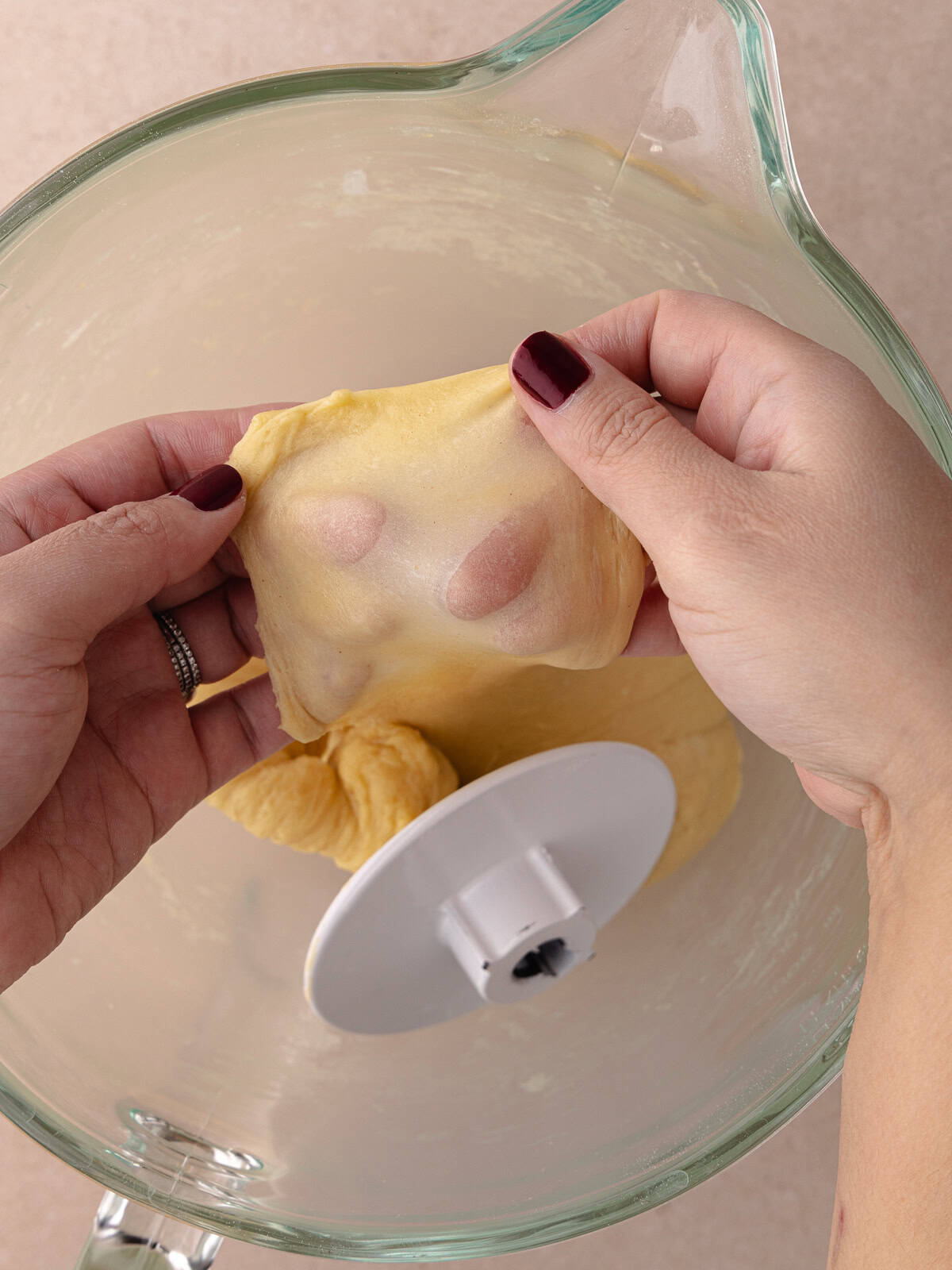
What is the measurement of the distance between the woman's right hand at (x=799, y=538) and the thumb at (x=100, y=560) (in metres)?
0.23

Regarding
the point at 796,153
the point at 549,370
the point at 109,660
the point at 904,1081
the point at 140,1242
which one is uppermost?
the point at 796,153

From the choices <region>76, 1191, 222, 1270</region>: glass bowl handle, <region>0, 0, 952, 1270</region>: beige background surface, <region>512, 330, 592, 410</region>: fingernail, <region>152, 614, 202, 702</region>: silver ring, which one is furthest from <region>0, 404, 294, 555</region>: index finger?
<region>76, 1191, 222, 1270</region>: glass bowl handle

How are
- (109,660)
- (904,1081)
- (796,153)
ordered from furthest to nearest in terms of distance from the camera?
1. (796,153)
2. (109,660)
3. (904,1081)

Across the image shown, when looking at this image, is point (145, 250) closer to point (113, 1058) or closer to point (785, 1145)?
point (113, 1058)

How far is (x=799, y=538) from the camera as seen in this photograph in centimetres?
57

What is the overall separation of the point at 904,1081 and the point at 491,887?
38 centimetres

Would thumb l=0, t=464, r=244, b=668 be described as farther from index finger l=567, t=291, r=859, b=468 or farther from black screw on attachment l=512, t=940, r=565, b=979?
black screw on attachment l=512, t=940, r=565, b=979

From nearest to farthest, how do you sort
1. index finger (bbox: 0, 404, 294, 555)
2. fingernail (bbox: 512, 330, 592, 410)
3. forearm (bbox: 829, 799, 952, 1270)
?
forearm (bbox: 829, 799, 952, 1270) < fingernail (bbox: 512, 330, 592, 410) < index finger (bbox: 0, 404, 294, 555)

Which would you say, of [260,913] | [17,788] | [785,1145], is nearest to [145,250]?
[17,788]

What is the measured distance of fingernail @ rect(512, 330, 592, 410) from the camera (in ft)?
2.00

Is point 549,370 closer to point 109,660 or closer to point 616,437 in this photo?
point 616,437

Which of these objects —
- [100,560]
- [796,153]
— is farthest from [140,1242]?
[796,153]

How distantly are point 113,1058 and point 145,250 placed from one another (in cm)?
79

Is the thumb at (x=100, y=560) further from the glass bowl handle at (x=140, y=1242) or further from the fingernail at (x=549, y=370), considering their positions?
the glass bowl handle at (x=140, y=1242)
